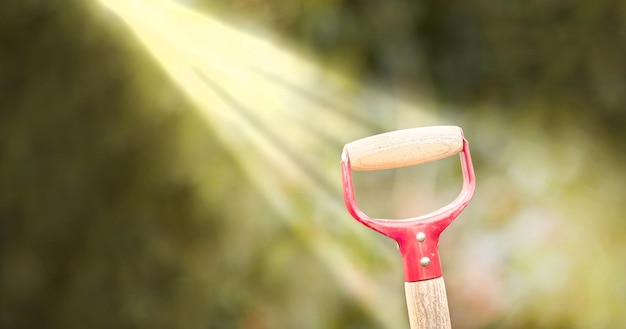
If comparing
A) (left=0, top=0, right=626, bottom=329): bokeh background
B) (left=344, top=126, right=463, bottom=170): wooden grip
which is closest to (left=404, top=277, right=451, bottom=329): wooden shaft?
(left=344, top=126, right=463, bottom=170): wooden grip

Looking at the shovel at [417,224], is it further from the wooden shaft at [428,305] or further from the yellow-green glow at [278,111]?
the yellow-green glow at [278,111]

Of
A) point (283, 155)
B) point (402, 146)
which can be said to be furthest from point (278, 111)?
point (402, 146)

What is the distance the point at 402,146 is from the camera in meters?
0.96

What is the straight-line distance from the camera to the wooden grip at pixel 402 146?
0.96m

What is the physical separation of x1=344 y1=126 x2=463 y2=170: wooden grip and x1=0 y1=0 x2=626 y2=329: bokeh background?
2.08 feet

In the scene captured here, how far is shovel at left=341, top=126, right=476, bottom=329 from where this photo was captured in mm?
939

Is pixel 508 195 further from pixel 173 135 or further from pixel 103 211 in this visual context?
pixel 103 211

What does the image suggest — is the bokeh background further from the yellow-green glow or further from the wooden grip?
the wooden grip

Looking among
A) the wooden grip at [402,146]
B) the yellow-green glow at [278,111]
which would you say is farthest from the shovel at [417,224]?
the yellow-green glow at [278,111]

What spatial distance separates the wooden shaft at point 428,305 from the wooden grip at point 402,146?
174 millimetres

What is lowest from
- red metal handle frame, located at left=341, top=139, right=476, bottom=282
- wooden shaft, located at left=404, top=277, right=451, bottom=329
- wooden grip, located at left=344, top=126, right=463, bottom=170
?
wooden shaft, located at left=404, top=277, right=451, bottom=329

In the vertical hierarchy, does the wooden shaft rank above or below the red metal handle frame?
below

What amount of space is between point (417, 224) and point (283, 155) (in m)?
0.71

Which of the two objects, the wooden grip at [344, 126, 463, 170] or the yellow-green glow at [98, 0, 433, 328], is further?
the yellow-green glow at [98, 0, 433, 328]
